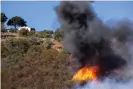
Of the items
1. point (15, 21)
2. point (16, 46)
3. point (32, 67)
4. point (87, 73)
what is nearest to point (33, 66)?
point (32, 67)

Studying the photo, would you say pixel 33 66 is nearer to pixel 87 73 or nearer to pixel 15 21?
pixel 87 73

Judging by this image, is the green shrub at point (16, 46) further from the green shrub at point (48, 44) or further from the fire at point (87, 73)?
the fire at point (87, 73)

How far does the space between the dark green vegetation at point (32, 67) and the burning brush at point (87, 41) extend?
5.22 metres

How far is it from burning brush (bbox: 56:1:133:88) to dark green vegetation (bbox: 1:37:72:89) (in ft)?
17.1

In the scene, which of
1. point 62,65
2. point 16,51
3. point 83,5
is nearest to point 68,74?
point 62,65

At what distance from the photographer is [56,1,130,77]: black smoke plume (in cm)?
2945

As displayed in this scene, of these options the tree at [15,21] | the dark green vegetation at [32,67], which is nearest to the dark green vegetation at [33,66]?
the dark green vegetation at [32,67]

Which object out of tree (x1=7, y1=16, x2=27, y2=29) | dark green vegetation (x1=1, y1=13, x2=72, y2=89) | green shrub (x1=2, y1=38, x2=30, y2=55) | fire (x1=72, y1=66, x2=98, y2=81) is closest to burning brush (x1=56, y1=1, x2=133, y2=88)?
fire (x1=72, y1=66, x2=98, y2=81)

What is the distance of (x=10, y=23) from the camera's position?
8725 centimetres

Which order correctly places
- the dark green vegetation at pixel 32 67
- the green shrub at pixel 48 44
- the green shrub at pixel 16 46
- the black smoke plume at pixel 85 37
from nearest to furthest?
the black smoke plume at pixel 85 37
the dark green vegetation at pixel 32 67
the green shrub at pixel 16 46
the green shrub at pixel 48 44

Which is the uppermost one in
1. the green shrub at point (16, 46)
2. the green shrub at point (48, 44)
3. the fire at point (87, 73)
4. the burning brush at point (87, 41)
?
the green shrub at point (48, 44)

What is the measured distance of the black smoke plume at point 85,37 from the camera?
1160 inches

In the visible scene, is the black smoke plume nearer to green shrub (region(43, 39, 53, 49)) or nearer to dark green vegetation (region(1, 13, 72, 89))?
dark green vegetation (region(1, 13, 72, 89))

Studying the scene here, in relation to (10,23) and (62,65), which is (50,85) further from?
(10,23)
